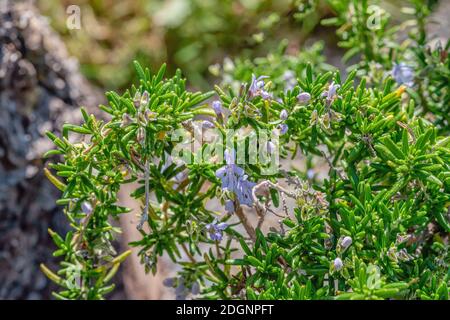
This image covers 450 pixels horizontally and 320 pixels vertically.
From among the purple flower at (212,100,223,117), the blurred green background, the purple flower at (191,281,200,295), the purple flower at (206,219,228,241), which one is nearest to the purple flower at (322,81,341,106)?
the purple flower at (212,100,223,117)

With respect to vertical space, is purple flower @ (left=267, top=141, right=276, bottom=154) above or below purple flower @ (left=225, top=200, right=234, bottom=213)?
above

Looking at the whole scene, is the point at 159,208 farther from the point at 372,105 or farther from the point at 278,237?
the point at 372,105

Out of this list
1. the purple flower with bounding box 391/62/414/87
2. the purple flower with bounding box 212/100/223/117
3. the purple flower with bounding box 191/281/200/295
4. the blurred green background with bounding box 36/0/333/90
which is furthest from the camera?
the blurred green background with bounding box 36/0/333/90

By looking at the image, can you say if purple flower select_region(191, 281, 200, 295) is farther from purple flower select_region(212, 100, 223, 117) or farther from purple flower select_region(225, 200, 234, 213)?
purple flower select_region(212, 100, 223, 117)
